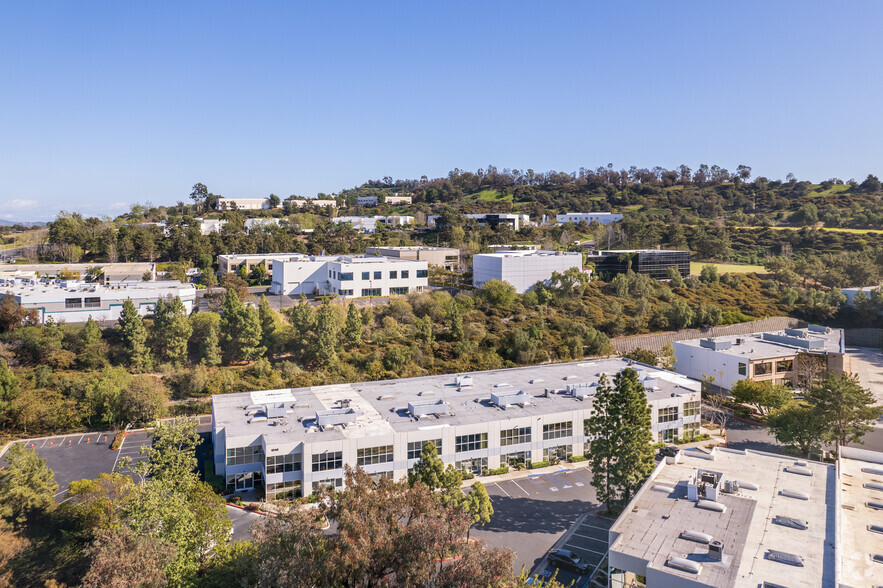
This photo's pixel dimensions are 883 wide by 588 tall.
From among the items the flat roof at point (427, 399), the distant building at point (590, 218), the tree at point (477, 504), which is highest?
the distant building at point (590, 218)

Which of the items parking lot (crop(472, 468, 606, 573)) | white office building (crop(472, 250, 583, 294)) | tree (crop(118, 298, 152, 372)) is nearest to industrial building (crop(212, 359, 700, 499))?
parking lot (crop(472, 468, 606, 573))

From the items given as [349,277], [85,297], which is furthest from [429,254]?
[85,297]

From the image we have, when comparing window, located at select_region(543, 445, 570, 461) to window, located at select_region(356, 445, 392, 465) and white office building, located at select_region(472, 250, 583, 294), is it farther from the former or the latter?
white office building, located at select_region(472, 250, 583, 294)

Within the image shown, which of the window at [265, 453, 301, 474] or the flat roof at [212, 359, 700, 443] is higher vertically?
the flat roof at [212, 359, 700, 443]

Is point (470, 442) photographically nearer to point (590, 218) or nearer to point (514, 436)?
point (514, 436)

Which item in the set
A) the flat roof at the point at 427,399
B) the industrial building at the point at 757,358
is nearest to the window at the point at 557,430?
the flat roof at the point at 427,399

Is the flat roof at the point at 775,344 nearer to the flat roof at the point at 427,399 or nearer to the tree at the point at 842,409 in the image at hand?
the flat roof at the point at 427,399
